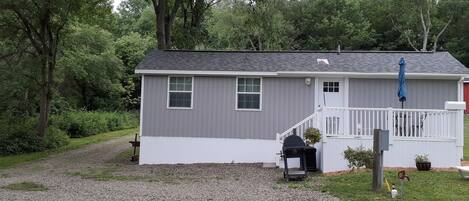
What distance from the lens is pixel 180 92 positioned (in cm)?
1595

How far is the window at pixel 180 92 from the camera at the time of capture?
15953mm

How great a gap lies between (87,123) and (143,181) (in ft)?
60.4

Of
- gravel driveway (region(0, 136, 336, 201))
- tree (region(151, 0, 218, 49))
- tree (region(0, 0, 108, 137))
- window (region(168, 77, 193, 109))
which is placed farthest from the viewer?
tree (region(151, 0, 218, 49))

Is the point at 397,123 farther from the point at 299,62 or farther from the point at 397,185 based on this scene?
the point at 299,62

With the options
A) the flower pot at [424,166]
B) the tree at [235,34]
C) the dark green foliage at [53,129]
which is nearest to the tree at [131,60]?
the dark green foliage at [53,129]

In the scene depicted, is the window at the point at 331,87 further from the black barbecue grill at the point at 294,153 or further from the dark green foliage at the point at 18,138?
the dark green foliage at the point at 18,138

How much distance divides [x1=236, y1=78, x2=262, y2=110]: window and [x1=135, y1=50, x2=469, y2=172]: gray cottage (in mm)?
32

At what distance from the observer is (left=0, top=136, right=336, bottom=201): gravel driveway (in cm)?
934

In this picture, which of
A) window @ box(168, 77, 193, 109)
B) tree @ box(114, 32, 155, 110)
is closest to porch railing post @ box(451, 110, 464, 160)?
window @ box(168, 77, 193, 109)

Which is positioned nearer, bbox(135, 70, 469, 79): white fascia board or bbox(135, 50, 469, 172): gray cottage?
bbox(135, 70, 469, 79): white fascia board

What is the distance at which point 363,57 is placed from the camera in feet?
54.0

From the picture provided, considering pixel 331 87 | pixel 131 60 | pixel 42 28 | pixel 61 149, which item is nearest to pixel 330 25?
pixel 131 60

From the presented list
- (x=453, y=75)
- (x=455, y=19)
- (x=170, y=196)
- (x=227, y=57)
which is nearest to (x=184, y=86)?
(x=227, y=57)

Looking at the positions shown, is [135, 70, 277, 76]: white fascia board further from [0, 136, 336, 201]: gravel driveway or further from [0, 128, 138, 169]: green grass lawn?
[0, 128, 138, 169]: green grass lawn
